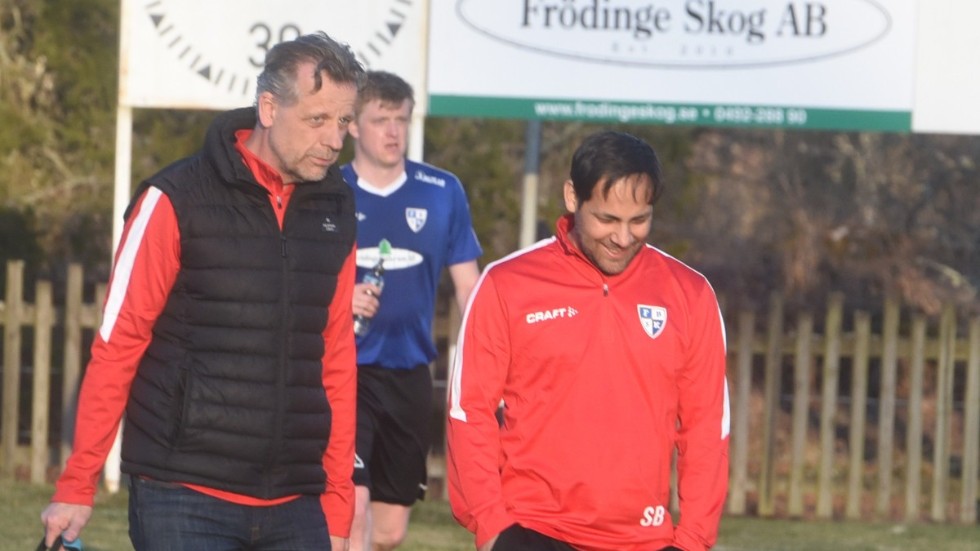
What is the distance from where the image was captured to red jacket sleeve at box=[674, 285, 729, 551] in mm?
4223

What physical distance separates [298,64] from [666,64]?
19.7 ft

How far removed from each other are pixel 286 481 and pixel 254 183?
745 mm

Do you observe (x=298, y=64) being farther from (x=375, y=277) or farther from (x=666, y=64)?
(x=666, y=64)

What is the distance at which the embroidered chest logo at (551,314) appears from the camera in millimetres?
4207

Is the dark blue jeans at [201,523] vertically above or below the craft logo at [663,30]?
below

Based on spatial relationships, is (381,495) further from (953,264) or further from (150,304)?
(953,264)

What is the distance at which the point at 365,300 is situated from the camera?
6125mm

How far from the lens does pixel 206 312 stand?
13.1 feet

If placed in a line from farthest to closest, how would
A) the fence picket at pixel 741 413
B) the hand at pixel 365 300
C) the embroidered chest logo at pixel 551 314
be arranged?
the fence picket at pixel 741 413 < the hand at pixel 365 300 < the embroidered chest logo at pixel 551 314

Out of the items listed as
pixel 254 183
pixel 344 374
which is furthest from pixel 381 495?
pixel 254 183

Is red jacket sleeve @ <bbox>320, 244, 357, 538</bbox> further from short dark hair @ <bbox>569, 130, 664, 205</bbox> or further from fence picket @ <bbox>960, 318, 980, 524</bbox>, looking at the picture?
fence picket @ <bbox>960, 318, 980, 524</bbox>

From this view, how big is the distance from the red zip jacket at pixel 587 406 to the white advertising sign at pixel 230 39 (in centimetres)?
568

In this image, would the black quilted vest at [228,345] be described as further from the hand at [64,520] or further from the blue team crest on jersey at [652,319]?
the blue team crest on jersey at [652,319]

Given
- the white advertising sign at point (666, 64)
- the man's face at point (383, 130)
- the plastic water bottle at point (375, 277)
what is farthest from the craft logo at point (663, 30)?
the plastic water bottle at point (375, 277)
